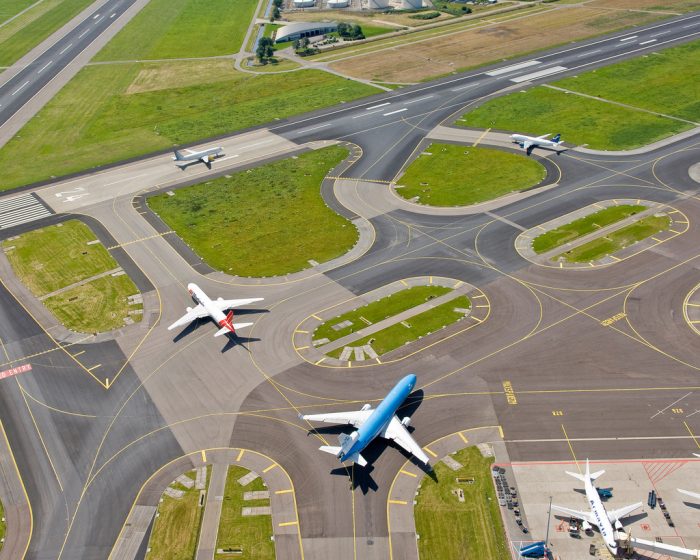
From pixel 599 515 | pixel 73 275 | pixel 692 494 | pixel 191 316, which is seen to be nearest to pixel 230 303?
pixel 191 316

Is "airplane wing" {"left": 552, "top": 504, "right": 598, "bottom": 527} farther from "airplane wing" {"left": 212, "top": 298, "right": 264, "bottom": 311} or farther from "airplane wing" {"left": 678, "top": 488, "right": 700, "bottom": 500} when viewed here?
"airplane wing" {"left": 212, "top": 298, "right": 264, "bottom": 311}

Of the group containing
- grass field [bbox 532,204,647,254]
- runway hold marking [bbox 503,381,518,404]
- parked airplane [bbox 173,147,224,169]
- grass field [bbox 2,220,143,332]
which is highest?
parked airplane [bbox 173,147,224,169]

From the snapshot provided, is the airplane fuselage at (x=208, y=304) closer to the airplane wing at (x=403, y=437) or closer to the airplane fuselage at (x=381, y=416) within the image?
the airplane fuselage at (x=381, y=416)

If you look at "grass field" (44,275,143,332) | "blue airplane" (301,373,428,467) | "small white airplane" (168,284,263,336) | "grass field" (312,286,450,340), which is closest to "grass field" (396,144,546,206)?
"grass field" (312,286,450,340)

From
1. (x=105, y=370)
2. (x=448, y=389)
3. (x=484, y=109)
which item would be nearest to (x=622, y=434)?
(x=448, y=389)

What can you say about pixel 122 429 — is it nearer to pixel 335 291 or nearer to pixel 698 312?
pixel 335 291

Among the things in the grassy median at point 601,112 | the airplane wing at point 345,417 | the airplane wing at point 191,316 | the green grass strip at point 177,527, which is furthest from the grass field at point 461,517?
the grassy median at point 601,112
